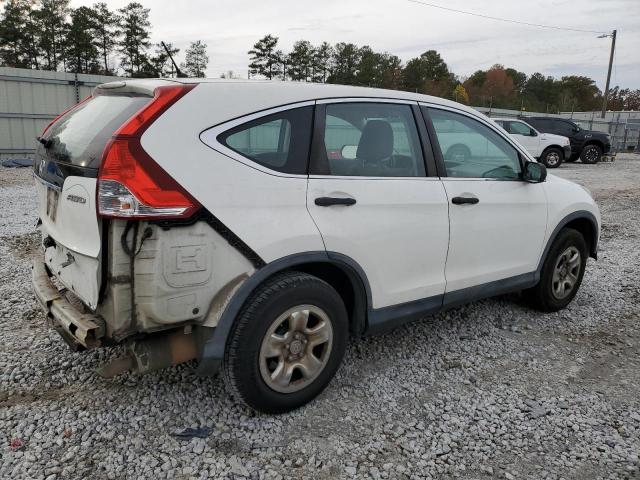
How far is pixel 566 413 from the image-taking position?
297 cm

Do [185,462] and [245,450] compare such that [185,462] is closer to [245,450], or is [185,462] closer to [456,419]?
[245,450]

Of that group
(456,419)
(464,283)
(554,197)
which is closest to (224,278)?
(456,419)

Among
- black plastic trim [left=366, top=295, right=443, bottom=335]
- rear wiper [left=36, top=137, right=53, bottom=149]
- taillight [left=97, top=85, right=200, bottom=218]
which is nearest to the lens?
taillight [left=97, top=85, right=200, bottom=218]

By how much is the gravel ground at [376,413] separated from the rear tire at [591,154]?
1918 centimetres

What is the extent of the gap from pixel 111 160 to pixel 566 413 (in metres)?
2.82

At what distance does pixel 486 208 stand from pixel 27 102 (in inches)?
628

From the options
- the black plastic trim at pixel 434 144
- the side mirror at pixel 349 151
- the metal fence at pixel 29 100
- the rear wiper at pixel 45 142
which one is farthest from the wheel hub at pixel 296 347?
the metal fence at pixel 29 100

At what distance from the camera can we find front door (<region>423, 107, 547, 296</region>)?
3.42 metres

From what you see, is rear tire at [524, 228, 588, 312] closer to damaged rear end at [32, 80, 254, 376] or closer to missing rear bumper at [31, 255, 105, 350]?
damaged rear end at [32, 80, 254, 376]

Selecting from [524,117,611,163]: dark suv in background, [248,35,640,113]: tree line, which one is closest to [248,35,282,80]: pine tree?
[248,35,640,113]: tree line

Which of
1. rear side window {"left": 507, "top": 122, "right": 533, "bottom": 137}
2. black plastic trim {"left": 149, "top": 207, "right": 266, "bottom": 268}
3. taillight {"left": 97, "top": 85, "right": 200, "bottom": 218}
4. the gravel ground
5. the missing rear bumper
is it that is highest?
rear side window {"left": 507, "top": 122, "right": 533, "bottom": 137}

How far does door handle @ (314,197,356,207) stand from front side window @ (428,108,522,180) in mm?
931

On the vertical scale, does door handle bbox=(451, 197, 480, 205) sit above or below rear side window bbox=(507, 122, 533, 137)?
below

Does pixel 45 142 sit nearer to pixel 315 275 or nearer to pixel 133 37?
pixel 315 275
